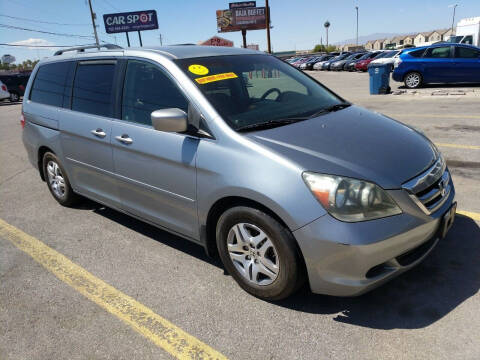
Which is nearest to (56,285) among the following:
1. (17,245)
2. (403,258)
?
(17,245)

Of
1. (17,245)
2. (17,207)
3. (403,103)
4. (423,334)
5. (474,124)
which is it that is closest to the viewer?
(423,334)

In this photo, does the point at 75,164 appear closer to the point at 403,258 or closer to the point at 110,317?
the point at 110,317

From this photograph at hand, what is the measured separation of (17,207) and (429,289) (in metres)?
4.84

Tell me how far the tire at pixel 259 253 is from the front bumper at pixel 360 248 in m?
0.11

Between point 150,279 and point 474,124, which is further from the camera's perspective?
point 474,124

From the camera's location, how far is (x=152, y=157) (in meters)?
3.22

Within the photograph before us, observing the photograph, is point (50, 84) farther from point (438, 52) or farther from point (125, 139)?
point (438, 52)

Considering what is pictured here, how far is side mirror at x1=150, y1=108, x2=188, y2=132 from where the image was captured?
283 centimetres

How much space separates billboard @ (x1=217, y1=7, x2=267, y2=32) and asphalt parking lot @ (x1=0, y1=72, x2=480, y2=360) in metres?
58.3

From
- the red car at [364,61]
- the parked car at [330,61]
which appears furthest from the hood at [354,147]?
the parked car at [330,61]

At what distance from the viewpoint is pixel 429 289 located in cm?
284

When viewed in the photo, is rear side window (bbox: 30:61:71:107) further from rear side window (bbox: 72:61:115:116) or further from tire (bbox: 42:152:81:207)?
tire (bbox: 42:152:81:207)

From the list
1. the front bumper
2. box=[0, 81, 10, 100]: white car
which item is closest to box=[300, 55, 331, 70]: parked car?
box=[0, 81, 10, 100]: white car

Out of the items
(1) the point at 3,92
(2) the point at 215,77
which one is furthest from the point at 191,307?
(1) the point at 3,92
